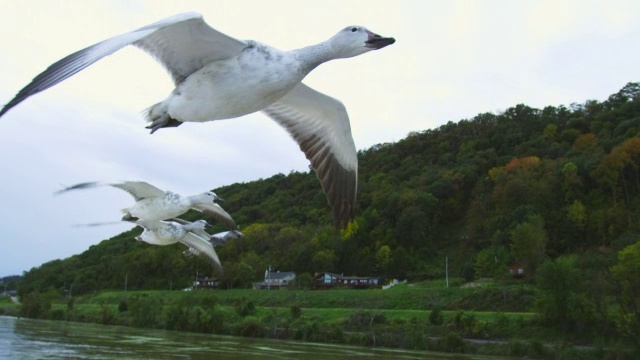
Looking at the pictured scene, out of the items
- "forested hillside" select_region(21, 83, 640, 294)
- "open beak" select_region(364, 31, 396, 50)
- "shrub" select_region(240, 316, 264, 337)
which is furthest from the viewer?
"forested hillside" select_region(21, 83, 640, 294)

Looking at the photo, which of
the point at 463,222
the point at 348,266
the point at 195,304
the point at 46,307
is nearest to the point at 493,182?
the point at 463,222

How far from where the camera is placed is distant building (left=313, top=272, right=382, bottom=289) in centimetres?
5144

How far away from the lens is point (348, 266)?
5925cm

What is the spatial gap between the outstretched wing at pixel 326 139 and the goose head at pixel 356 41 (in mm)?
1506

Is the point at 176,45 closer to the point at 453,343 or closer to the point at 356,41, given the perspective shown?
the point at 356,41

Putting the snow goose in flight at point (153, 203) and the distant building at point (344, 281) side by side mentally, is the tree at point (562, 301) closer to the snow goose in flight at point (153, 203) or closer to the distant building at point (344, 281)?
the distant building at point (344, 281)

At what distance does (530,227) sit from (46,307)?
1466 inches

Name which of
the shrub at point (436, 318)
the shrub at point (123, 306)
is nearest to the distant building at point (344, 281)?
the shrub at point (123, 306)

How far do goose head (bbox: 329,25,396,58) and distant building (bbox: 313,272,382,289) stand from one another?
47.3m

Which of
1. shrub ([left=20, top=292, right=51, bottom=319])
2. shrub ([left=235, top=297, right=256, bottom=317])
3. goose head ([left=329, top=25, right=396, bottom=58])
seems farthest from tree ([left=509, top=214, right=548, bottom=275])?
goose head ([left=329, top=25, right=396, bottom=58])

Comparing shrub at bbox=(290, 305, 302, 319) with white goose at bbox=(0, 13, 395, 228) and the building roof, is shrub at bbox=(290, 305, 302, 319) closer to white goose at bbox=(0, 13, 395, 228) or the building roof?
the building roof

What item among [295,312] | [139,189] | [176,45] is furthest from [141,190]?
[295,312]

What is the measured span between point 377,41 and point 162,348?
28.7m

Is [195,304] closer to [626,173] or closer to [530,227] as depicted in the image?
[530,227]
